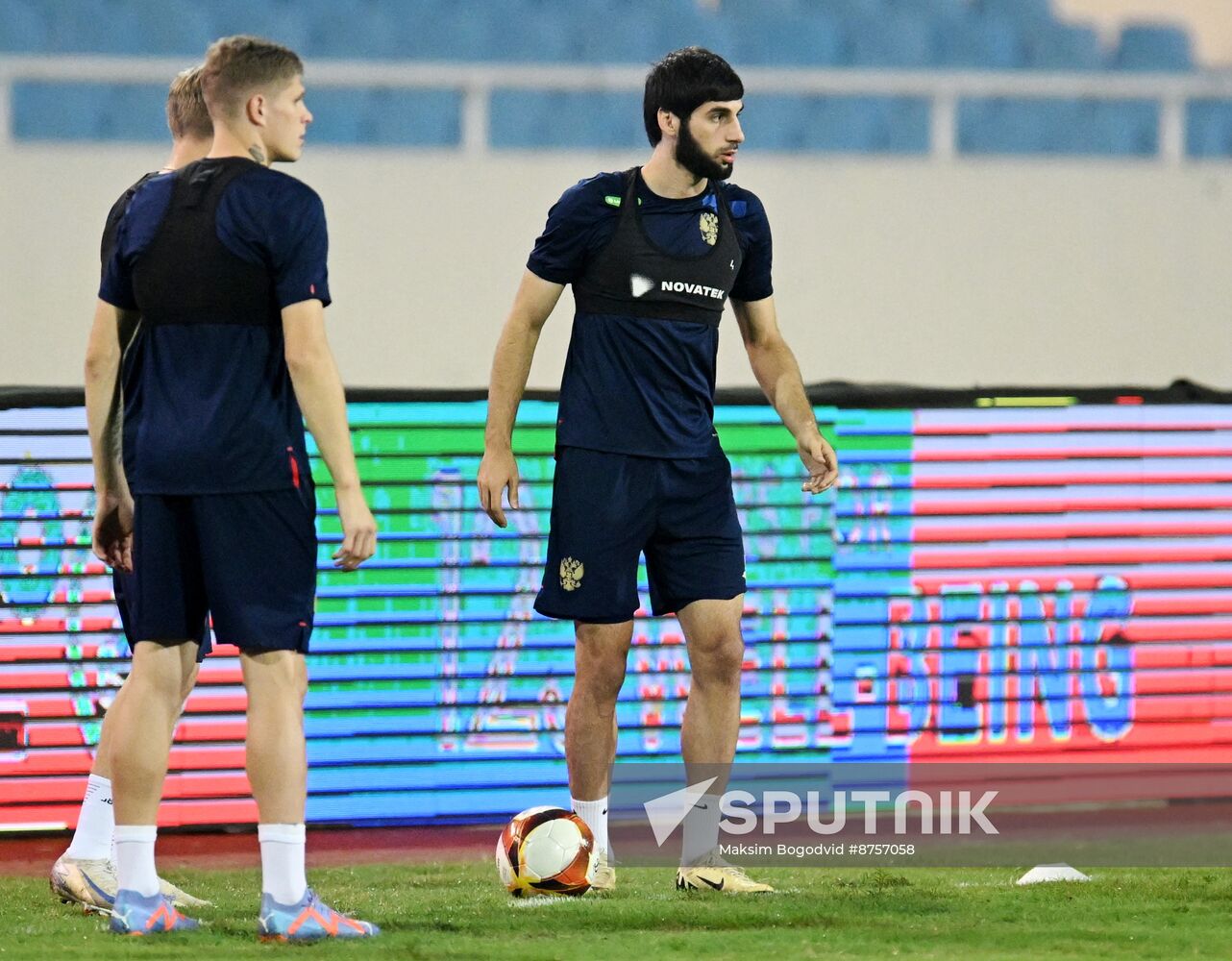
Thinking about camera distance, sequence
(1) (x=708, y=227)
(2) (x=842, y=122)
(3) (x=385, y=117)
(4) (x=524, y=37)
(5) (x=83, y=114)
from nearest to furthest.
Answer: (1) (x=708, y=227) < (5) (x=83, y=114) < (3) (x=385, y=117) < (4) (x=524, y=37) < (2) (x=842, y=122)

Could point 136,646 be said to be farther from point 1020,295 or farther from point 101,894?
point 1020,295

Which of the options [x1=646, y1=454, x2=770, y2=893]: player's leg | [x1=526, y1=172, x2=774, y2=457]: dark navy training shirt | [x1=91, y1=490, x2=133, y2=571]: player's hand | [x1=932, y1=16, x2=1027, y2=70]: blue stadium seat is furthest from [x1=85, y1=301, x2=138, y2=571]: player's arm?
[x1=932, y1=16, x2=1027, y2=70]: blue stadium seat

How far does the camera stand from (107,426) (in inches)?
128

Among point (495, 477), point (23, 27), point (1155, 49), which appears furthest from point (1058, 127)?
point (495, 477)

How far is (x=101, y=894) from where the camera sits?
3.58m

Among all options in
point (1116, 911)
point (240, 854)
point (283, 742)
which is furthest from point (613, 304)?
point (240, 854)

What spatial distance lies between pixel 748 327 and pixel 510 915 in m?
1.42

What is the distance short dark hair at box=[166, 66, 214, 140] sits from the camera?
3459mm

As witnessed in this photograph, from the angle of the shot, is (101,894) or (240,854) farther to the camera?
(240,854)

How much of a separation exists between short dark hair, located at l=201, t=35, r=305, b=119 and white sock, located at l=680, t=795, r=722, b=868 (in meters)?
1.70

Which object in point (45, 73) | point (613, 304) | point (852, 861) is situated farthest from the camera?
point (45, 73)

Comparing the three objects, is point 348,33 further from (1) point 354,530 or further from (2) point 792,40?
(1) point 354,530

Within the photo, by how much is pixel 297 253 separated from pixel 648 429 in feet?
3.02

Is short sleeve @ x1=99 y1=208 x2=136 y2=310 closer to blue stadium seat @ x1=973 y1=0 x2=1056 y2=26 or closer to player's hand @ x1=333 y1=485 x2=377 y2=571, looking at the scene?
Result: player's hand @ x1=333 y1=485 x2=377 y2=571
